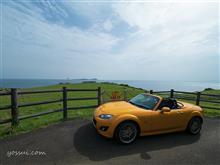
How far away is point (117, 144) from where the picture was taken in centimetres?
462

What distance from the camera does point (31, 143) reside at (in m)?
4.43

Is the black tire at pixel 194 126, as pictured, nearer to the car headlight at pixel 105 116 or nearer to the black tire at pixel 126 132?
the black tire at pixel 126 132

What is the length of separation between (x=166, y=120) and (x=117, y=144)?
1779mm

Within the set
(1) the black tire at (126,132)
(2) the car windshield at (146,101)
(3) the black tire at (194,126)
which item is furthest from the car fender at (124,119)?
(3) the black tire at (194,126)

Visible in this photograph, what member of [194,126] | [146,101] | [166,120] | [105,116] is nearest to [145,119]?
[166,120]

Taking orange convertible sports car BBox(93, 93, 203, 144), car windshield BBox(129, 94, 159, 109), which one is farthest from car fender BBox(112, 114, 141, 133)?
car windshield BBox(129, 94, 159, 109)

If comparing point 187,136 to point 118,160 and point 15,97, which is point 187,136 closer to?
point 118,160

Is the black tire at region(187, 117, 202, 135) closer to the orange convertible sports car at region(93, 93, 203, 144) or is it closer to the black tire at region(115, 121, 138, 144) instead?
the orange convertible sports car at region(93, 93, 203, 144)

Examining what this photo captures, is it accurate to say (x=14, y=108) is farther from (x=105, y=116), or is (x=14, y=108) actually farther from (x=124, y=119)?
(x=124, y=119)

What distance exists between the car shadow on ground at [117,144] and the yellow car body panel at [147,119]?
26 cm

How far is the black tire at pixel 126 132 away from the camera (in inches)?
180

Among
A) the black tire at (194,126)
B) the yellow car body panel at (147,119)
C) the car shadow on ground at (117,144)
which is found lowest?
the car shadow on ground at (117,144)

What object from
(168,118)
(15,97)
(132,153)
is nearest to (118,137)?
(132,153)

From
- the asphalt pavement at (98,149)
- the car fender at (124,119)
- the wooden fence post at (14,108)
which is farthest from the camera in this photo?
the wooden fence post at (14,108)
